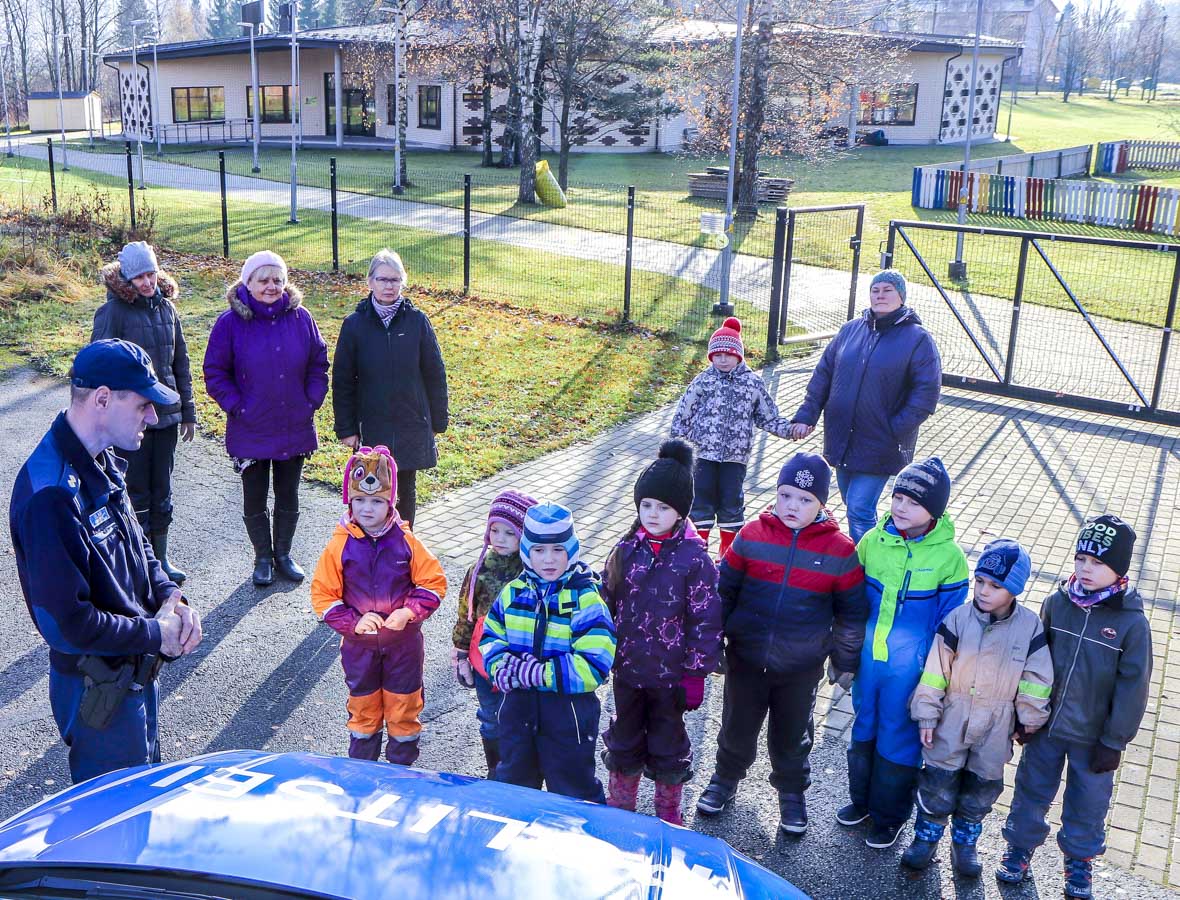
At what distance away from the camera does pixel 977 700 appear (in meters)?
4.38

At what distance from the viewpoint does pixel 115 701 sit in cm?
383

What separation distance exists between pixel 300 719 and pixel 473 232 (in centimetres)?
1762

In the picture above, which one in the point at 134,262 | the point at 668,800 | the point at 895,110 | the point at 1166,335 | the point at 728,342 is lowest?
the point at 668,800

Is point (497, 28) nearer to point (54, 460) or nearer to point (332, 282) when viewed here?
point (332, 282)

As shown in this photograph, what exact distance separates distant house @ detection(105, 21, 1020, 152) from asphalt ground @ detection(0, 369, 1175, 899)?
134 ft

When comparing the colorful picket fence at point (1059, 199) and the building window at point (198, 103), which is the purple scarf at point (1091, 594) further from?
the building window at point (198, 103)

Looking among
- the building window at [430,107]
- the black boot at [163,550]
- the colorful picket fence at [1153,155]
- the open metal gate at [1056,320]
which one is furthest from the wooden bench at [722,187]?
the black boot at [163,550]

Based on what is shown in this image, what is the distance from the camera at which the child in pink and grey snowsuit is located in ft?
15.8

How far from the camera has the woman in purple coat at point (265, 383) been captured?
664 centimetres

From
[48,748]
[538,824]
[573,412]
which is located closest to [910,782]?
[538,824]

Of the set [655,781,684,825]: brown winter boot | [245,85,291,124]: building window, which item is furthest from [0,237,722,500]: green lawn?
[245,85,291,124]: building window

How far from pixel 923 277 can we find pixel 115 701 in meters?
16.6

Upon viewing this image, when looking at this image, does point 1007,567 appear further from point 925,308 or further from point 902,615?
point 925,308

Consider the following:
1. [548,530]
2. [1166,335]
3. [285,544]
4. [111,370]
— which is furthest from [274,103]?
[548,530]
